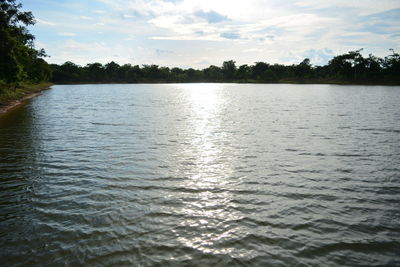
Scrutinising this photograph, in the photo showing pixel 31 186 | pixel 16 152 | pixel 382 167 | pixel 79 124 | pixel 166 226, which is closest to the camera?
pixel 166 226

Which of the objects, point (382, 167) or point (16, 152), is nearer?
point (382, 167)

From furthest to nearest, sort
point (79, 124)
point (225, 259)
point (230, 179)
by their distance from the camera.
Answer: point (79, 124) < point (230, 179) < point (225, 259)

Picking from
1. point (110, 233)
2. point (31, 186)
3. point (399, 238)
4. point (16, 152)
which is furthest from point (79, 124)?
point (399, 238)

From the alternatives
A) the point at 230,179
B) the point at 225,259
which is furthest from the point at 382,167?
the point at 225,259

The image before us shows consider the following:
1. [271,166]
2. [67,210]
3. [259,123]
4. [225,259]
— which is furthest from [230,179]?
[259,123]

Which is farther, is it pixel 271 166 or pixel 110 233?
pixel 271 166

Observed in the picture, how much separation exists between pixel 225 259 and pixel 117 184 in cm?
752

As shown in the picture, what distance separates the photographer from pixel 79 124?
3253cm

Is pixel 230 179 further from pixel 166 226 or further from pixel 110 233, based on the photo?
pixel 110 233

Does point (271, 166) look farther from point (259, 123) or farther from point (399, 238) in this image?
point (259, 123)

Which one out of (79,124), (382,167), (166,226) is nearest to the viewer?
(166,226)

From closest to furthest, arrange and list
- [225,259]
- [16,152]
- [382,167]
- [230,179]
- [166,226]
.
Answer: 1. [225,259]
2. [166,226]
3. [230,179]
4. [382,167]
5. [16,152]

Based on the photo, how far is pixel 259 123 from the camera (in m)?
33.6

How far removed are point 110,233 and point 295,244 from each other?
19.6 feet
